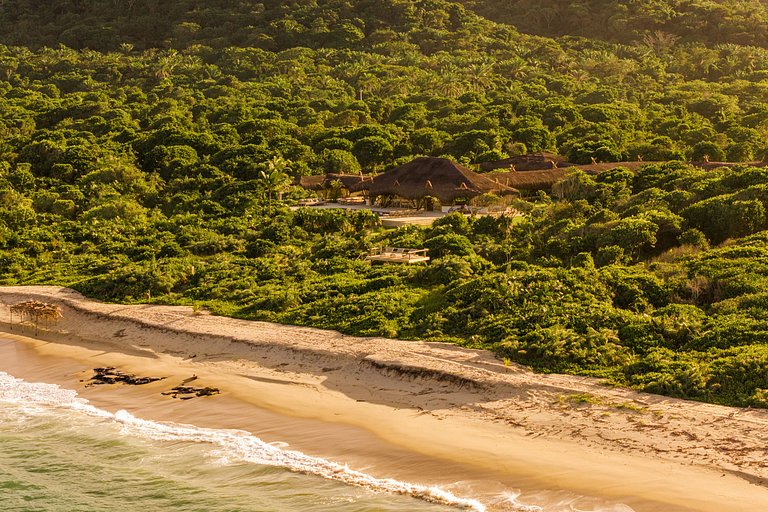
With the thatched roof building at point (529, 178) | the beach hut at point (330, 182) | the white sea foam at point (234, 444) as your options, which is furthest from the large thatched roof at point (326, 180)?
the white sea foam at point (234, 444)

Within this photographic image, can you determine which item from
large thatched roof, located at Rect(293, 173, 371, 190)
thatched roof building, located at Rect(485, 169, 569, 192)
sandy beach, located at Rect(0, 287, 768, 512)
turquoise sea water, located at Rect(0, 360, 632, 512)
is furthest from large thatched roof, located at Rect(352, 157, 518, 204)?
turquoise sea water, located at Rect(0, 360, 632, 512)

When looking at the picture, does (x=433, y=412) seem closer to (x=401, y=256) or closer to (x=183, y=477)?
(x=183, y=477)

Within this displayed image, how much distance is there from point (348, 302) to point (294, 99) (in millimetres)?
62633

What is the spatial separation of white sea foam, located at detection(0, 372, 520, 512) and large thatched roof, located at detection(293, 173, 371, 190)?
30931mm

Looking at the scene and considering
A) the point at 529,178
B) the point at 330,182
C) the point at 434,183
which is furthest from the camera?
the point at 330,182

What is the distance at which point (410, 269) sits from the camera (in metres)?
30.7

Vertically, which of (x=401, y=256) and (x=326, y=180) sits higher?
(x=326, y=180)

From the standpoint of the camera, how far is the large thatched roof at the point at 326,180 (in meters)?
53.3

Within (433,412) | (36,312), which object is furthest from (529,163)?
(433,412)

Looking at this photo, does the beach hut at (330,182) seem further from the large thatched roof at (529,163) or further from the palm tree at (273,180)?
the large thatched roof at (529,163)

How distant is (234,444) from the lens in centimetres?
1881

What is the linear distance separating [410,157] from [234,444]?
4559cm

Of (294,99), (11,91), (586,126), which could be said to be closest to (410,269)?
(586,126)

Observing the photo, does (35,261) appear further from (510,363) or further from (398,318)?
(510,363)
